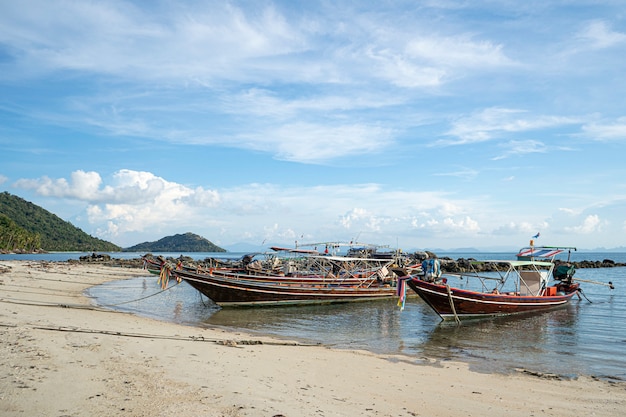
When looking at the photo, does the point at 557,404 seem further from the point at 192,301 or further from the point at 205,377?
the point at 192,301

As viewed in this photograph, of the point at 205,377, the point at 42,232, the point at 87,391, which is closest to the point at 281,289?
the point at 205,377

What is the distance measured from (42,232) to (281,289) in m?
138

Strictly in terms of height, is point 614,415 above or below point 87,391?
below

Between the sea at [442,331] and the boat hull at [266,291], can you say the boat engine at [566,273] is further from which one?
the boat hull at [266,291]

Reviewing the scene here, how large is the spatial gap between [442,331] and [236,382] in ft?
41.3

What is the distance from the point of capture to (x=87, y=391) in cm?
700

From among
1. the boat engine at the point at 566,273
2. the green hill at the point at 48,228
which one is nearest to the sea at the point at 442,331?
the boat engine at the point at 566,273

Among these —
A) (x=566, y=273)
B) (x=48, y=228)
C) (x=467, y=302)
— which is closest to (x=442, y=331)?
(x=467, y=302)

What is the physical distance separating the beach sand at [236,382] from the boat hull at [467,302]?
7571 millimetres

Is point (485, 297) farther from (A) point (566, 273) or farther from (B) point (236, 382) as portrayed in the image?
(B) point (236, 382)

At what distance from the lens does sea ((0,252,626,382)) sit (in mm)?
13227

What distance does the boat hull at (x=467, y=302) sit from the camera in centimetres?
2006

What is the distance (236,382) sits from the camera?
27.1 ft

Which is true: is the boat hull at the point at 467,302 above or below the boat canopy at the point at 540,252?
below
